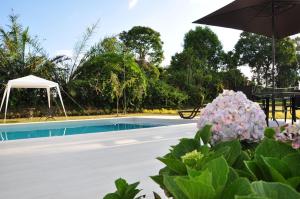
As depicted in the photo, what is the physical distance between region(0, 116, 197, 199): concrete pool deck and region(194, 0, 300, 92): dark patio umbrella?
117 inches

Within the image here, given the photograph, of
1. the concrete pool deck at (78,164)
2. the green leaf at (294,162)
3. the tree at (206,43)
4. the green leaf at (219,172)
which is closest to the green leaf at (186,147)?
the green leaf at (294,162)

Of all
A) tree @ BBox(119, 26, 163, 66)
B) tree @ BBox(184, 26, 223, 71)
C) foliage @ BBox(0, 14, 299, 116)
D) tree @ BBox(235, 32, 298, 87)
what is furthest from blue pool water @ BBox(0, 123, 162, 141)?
tree @ BBox(235, 32, 298, 87)

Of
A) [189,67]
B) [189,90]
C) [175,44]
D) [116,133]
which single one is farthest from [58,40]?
[175,44]

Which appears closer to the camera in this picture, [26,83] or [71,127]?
[71,127]

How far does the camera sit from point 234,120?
138 centimetres

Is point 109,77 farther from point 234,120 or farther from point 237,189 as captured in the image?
point 237,189

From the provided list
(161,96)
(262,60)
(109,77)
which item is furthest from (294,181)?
(262,60)

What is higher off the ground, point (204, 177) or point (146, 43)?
point (146, 43)

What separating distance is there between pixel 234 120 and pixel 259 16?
6811 mm

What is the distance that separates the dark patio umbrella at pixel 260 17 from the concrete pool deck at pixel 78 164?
9.75ft

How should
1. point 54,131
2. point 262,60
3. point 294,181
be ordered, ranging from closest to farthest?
1. point 294,181
2. point 54,131
3. point 262,60

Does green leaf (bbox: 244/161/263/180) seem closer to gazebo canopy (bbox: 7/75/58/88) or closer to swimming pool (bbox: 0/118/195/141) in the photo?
swimming pool (bbox: 0/118/195/141)

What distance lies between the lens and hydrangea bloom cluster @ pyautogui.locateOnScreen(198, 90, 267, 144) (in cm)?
137

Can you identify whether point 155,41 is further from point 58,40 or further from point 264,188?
point 264,188
